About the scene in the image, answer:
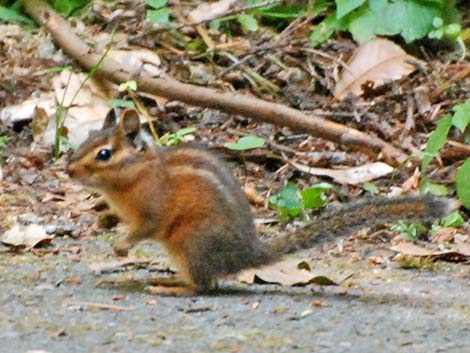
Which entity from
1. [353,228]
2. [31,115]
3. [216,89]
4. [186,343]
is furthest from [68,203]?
[186,343]

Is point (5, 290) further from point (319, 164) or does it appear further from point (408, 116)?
point (408, 116)

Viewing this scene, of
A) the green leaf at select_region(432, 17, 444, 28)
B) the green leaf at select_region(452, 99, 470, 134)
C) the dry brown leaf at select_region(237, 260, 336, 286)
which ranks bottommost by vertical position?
the dry brown leaf at select_region(237, 260, 336, 286)

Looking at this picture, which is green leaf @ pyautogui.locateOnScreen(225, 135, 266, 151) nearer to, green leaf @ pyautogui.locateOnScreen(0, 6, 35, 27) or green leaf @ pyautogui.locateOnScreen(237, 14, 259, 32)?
green leaf @ pyautogui.locateOnScreen(237, 14, 259, 32)

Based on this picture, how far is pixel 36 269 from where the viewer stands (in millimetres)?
5676

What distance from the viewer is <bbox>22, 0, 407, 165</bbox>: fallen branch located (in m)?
7.49

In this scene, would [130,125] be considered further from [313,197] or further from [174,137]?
[174,137]

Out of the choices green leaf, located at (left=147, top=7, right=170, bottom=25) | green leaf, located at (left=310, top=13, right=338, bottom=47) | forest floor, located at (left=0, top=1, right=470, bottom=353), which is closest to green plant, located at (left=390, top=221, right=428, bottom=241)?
forest floor, located at (left=0, top=1, right=470, bottom=353)

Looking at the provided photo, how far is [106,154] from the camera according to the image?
5266 mm

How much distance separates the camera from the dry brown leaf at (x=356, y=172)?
286 inches

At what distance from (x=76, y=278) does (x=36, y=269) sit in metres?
0.30

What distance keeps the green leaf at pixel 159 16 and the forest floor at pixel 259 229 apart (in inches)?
4.1

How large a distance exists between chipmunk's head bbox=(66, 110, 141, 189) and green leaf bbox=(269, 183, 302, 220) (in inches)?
65.1

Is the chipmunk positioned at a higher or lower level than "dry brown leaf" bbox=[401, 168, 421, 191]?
higher

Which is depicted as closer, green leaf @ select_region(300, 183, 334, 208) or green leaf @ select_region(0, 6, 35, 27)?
green leaf @ select_region(300, 183, 334, 208)
